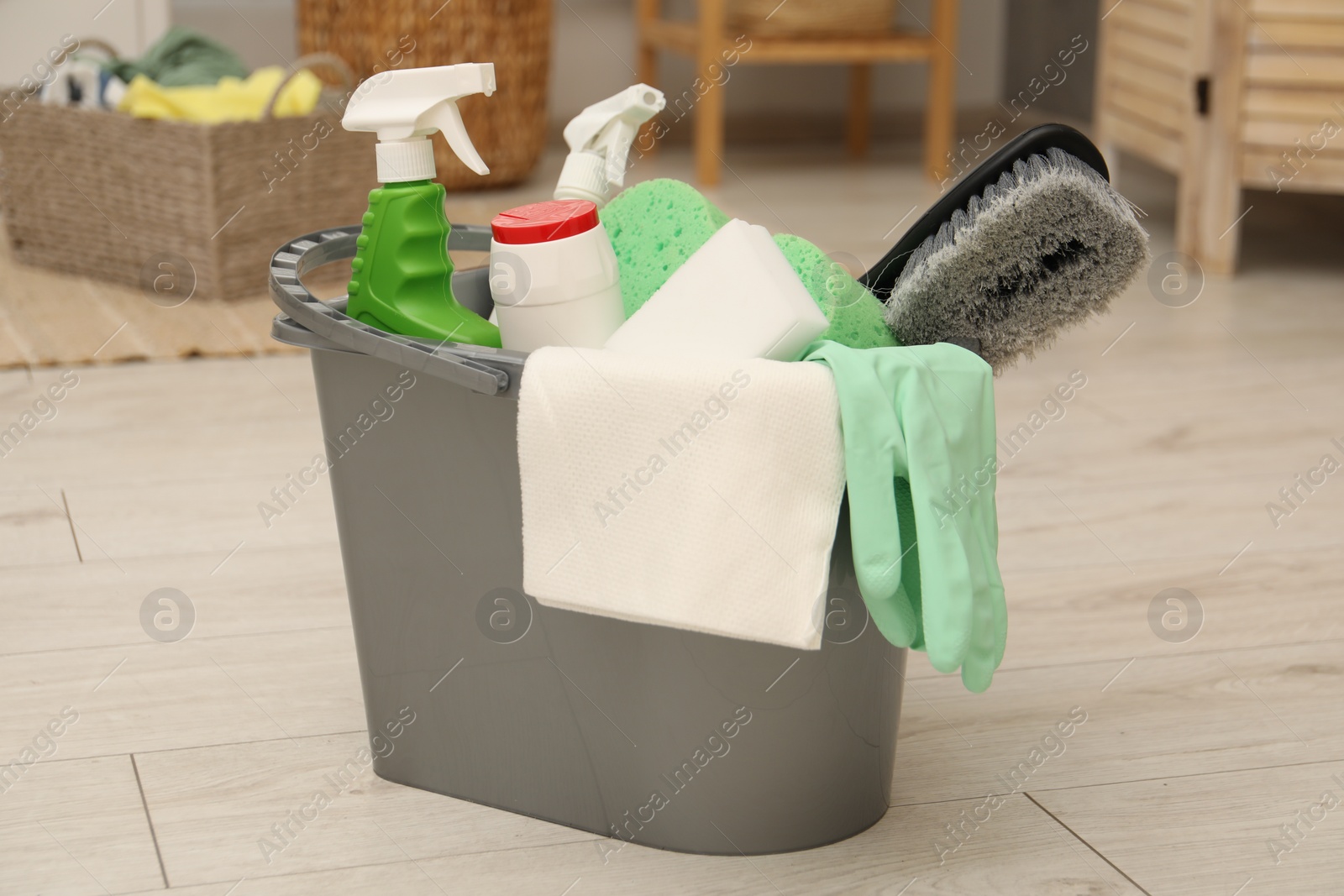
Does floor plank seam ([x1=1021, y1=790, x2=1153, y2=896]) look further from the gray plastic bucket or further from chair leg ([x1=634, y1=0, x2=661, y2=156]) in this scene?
chair leg ([x1=634, y1=0, x2=661, y2=156])

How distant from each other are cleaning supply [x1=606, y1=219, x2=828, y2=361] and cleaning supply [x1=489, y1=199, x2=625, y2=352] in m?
0.02

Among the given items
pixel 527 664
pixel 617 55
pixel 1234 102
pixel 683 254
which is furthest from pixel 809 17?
pixel 527 664

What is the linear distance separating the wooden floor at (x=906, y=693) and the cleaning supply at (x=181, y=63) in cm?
52

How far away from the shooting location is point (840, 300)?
25.1 inches

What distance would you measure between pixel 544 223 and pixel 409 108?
0.08 m

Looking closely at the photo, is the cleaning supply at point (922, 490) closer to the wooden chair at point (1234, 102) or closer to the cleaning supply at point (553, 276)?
the cleaning supply at point (553, 276)

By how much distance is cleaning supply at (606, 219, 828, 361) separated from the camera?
58cm

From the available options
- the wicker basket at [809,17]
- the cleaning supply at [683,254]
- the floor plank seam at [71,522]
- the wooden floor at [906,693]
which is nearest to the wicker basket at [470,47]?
the wicker basket at [809,17]

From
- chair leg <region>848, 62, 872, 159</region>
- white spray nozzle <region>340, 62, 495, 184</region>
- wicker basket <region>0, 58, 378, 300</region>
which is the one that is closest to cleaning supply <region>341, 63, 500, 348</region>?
white spray nozzle <region>340, 62, 495, 184</region>

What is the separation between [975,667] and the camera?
579 mm

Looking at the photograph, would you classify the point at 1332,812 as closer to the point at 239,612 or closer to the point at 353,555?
the point at 353,555

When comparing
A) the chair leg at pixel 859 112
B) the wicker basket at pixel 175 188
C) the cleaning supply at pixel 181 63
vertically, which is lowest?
the chair leg at pixel 859 112

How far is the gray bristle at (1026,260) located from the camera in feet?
1.97

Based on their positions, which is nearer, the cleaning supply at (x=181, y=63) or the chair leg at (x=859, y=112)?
the cleaning supply at (x=181, y=63)
